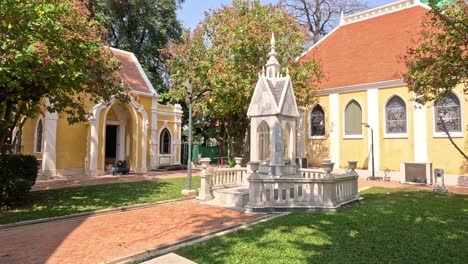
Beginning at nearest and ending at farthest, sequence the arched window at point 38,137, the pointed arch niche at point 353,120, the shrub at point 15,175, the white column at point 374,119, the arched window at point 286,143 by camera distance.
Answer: the shrub at point 15,175 < the arched window at point 286,143 < the white column at point 374,119 < the arched window at point 38,137 < the pointed arch niche at point 353,120

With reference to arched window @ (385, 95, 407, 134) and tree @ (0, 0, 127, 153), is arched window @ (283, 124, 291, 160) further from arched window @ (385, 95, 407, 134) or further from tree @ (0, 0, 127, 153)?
arched window @ (385, 95, 407, 134)

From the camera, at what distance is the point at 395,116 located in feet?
63.5

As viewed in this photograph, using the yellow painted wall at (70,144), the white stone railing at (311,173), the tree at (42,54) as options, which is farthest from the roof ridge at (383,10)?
the yellow painted wall at (70,144)

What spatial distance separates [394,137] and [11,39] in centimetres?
1993

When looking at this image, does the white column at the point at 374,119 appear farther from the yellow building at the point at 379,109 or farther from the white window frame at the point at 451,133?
the white window frame at the point at 451,133

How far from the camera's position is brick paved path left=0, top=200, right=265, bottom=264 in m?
5.76

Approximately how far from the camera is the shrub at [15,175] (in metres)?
9.85

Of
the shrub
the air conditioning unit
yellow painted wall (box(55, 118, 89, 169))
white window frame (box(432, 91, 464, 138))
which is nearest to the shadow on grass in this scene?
the shrub

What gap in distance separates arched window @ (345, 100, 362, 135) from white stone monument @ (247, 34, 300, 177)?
10.8m

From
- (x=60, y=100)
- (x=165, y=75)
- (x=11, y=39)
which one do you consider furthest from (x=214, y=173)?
(x=165, y=75)

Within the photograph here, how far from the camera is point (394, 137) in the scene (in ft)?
63.0

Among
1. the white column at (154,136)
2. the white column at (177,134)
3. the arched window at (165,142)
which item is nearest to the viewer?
the white column at (154,136)

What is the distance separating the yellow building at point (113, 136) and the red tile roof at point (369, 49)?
1265 cm

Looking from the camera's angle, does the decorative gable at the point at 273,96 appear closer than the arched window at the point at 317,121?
Yes
